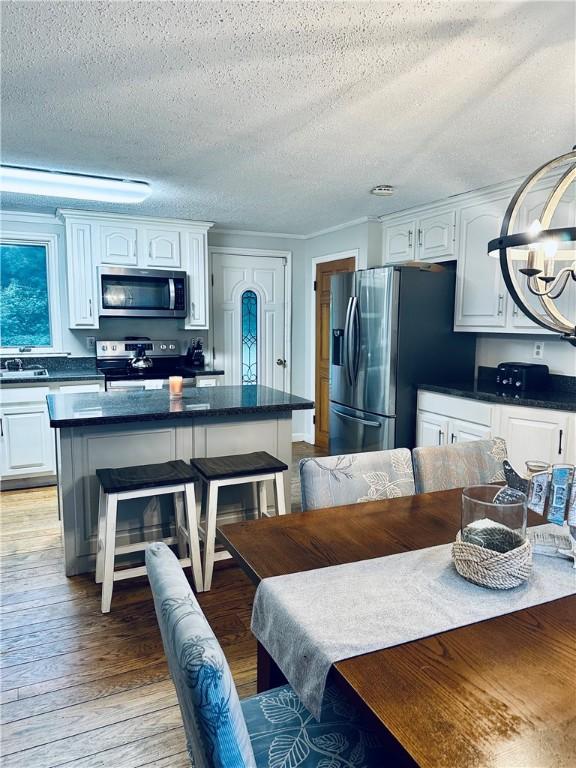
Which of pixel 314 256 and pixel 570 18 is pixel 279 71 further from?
pixel 314 256

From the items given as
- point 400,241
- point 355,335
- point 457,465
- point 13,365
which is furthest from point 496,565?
point 13,365

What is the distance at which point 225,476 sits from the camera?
246 cm

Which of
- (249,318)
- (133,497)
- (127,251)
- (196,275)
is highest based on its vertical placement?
(127,251)

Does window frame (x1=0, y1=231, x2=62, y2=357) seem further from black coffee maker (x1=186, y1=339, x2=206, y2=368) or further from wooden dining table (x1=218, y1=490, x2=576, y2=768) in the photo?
wooden dining table (x1=218, y1=490, x2=576, y2=768)

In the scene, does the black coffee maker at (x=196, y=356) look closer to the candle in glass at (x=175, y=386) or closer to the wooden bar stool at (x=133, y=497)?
the candle in glass at (x=175, y=386)

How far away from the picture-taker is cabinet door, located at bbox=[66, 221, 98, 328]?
14.1 ft

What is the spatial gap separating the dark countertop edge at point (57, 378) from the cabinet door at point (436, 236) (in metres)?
2.87

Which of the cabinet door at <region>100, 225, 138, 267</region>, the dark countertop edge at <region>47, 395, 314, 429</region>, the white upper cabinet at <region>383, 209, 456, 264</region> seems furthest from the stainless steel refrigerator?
the cabinet door at <region>100, 225, 138, 267</region>

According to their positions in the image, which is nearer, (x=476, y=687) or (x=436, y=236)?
(x=476, y=687)

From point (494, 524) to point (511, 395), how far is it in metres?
2.26

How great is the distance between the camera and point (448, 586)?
113 cm

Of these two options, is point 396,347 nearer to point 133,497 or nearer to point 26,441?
point 133,497

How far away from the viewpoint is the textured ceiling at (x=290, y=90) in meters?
1.61

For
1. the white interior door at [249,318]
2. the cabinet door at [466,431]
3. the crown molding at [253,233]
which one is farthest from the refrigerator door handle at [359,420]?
the crown molding at [253,233]
